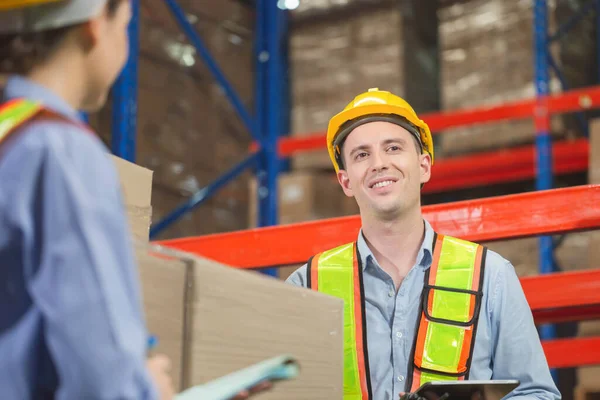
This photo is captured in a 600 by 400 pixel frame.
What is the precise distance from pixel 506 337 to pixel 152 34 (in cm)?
417

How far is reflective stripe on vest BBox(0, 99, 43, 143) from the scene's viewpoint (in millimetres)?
1251

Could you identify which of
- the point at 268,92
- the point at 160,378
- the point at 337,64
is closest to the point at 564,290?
the point at 160,378

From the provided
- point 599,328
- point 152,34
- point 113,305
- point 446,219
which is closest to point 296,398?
point 113,305

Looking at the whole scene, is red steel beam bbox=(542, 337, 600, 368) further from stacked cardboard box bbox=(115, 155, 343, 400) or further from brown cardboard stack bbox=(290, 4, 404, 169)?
stacked cardboard box bbox=(115, 155, 343, 400)

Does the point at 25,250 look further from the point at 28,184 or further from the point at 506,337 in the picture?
the point at 506,337

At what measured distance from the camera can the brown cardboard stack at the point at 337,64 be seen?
6961 millimetres

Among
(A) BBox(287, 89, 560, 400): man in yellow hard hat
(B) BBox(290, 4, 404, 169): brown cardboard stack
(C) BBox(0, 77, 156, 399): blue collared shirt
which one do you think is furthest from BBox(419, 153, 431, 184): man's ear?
(B) BBox(290, 4, 404, 169): brown cardboard stack

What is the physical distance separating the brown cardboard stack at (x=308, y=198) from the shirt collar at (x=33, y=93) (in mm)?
5281

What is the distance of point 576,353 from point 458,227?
1.71 metres

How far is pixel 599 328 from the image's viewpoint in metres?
6.00

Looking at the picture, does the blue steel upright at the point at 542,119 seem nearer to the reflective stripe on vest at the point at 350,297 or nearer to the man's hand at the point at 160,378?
the reflective stripe on vest at the point at 350,297

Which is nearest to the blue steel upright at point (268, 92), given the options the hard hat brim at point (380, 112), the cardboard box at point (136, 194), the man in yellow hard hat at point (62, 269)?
the hard hat brim at point (380, 112)

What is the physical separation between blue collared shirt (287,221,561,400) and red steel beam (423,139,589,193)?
151 inches

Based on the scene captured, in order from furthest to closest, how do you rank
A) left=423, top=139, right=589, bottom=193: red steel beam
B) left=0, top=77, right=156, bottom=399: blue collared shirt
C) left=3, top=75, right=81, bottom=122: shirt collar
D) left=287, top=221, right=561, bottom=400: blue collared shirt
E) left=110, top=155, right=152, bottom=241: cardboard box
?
left=423, top=139, right=589, bottom=193: red steel beam → left=287, top=221, right=561, bottom=400: blue collared shirt → left=110, top=155, right=152, bottom=241: cardboard box → left=3, top=75, right=81, bottom=122: shirt collar → left=0, top=77, right=156, bottom=399: blue collared shirt
